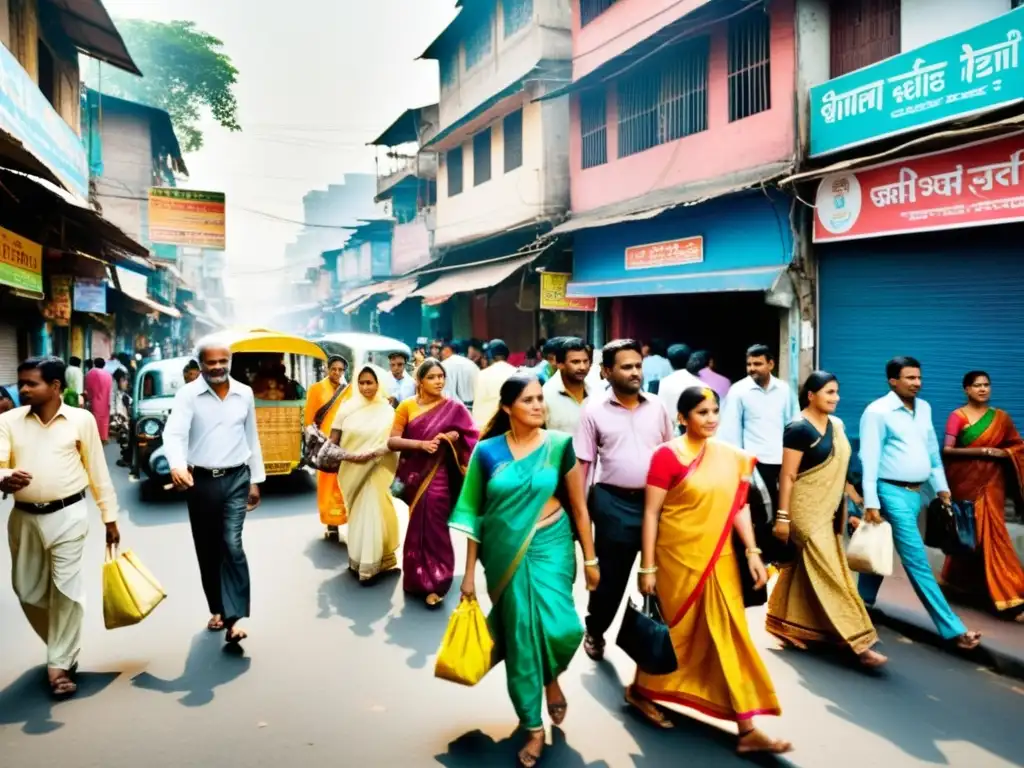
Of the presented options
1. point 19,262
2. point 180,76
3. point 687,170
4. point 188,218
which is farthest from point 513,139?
point 180,76

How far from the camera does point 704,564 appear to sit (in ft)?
12.2

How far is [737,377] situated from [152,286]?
2703 cm

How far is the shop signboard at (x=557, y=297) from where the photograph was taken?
16250mm

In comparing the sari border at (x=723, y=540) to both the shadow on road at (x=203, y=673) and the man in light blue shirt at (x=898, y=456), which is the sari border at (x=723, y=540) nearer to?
the man in light blue shirt at (x=898, y=456)

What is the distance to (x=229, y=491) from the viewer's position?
16.6ft

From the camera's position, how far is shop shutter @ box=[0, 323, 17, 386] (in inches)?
589

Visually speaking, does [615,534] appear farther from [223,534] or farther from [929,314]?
[929,314]

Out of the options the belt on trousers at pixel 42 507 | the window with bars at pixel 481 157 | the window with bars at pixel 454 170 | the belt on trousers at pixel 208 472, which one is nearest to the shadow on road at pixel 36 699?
the belt on trousers at pixel 42 507

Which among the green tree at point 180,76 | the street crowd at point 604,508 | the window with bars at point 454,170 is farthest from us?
the green tree at point 180,76

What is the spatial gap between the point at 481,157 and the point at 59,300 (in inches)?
411

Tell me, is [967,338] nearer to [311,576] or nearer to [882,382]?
[882,382]

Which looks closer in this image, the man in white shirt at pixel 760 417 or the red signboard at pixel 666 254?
the man in white shirt at pixel 760 417

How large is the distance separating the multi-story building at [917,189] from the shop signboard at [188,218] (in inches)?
549

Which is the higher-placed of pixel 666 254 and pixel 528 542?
pixel 666 254
